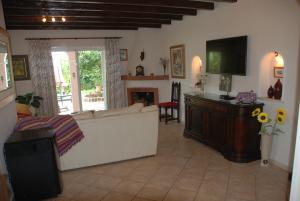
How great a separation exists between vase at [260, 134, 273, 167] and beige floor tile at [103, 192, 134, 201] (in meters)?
2.08

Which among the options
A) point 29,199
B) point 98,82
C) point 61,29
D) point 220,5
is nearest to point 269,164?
point 220,5

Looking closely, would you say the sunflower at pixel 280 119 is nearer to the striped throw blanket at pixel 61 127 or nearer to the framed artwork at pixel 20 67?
the striped throw blanket at pixel 61 127

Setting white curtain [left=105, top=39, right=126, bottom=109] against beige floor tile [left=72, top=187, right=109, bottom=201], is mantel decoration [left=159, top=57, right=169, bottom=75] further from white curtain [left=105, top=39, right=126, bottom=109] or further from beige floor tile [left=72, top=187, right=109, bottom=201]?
beige floor tile [left=72, top=187, right=109, bottom=201]

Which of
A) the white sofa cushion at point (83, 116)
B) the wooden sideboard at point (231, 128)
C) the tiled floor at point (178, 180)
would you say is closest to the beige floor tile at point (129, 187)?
the tiled floor at point (178, 180)

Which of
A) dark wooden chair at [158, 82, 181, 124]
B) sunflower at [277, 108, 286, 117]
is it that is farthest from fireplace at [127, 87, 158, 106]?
sunflower at [277, 108, 286, 117]

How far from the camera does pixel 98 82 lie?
739cm

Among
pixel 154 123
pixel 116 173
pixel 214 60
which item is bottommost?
pixel 116 173

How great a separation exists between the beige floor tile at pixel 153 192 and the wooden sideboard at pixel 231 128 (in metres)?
1.39

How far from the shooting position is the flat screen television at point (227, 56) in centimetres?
390

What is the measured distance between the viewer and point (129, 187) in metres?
3.09

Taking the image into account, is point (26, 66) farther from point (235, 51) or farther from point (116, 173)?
point (235, 51)

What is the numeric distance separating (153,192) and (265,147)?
1.84 meters

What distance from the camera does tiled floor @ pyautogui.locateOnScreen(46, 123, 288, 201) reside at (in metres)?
2.85

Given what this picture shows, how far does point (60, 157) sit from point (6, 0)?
265 cm
